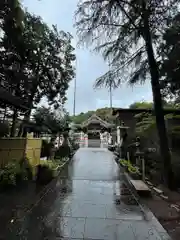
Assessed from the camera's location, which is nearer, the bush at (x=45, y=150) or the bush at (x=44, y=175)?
the bush at (x=44, y=175)

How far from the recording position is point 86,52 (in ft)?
30.5

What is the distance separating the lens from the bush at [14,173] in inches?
256

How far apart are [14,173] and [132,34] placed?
21.2ft

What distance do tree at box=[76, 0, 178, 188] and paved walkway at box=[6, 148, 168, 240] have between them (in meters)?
3.15

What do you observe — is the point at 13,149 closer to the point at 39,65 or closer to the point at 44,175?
the point at 44,175

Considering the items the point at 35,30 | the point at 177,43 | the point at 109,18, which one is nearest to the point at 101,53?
the point at 109,18

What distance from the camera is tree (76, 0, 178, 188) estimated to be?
27.1 ft

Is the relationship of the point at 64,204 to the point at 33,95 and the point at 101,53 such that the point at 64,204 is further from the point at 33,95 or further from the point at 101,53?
the point at 33,95

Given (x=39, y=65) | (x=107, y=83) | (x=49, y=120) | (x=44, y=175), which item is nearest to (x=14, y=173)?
(x=44, y=175)

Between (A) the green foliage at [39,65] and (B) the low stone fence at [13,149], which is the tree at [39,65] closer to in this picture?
(A) the green foliage at [39,65]

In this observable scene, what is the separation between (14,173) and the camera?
6.74 metres

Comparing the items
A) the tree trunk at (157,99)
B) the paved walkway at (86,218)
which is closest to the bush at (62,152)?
the paved walkway at (86,218)

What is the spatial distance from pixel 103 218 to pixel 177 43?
17.6 feet

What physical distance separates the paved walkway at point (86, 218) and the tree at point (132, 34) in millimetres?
3155
